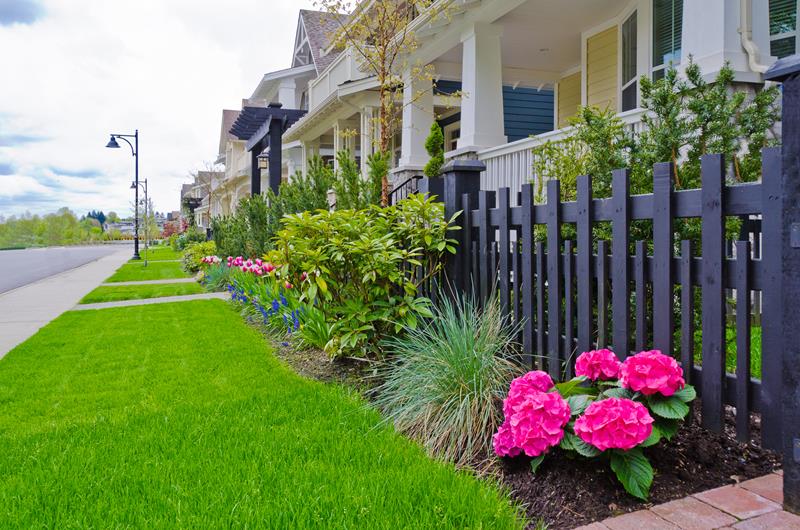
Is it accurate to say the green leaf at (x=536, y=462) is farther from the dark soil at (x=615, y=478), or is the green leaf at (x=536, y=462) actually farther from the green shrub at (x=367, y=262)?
the green shrub at (x=367, y=262)

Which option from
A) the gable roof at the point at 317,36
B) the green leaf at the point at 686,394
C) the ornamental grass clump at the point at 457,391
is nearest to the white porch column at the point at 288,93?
the gable roof at the point at 317,36

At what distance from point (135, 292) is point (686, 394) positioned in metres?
A: 11.3

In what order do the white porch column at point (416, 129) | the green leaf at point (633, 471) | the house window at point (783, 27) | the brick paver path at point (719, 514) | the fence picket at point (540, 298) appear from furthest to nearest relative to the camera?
the white porch column at point (416, 129)
the house window at point (783, 27)
the fence picket at point (540, 298)
the green leaf at point (633, 471)
the brick paver path at point (719, 514)

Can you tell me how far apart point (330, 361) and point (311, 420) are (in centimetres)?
148

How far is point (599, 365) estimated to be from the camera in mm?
2811

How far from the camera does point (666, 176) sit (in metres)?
2.62

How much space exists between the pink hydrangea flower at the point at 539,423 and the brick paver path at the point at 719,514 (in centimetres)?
40

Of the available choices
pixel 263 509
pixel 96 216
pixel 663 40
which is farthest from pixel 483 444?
pixel 96 216

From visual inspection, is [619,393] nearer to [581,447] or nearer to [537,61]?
[581,447]

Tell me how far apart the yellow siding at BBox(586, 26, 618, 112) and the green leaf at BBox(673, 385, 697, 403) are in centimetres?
863

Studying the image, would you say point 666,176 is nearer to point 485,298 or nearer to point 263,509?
point 485,298

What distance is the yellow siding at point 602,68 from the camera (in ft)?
34.1

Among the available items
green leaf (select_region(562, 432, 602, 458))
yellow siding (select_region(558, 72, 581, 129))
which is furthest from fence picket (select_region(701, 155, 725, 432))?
yellow siding (select_region(558, 72, 581, 129))

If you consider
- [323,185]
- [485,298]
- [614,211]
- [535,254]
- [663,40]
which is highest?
[663,40]
